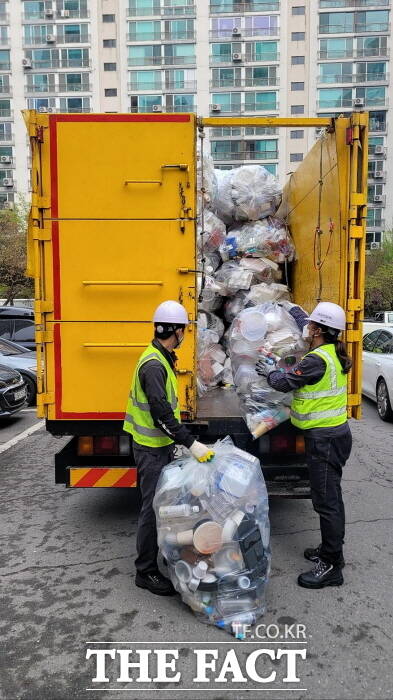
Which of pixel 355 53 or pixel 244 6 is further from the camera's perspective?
pixel 355 53

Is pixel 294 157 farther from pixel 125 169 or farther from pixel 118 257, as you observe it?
pixel 118 257

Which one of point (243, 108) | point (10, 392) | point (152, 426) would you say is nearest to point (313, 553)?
point (152, 426)

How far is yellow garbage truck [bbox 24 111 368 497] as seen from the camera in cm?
367

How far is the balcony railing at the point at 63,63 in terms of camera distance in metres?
48.5

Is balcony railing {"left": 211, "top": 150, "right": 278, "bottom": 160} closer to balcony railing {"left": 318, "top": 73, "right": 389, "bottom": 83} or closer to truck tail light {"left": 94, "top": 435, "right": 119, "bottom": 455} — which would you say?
balcony railing {"left": 318, "top": 73, "right": 389, "bottom": 83}

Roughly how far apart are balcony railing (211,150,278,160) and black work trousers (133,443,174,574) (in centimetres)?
4516

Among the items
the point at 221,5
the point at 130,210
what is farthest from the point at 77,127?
the point at 221,5

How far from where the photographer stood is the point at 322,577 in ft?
11.2

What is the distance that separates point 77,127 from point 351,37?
52.0 metres

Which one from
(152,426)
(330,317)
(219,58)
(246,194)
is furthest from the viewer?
(219,58)

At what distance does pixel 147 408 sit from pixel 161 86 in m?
50.1

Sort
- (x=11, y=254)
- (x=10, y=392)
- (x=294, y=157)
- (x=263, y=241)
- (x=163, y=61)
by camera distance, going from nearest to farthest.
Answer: (x=263, y=241) → (x=10, y=392) → (x=11, y=254) → (x=163, y=61) → (x=294, y=157)

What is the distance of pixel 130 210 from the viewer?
3.71 metres

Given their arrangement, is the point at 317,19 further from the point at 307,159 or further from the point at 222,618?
the point at 222,618
